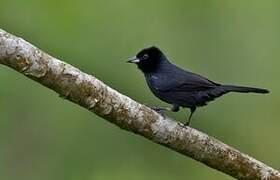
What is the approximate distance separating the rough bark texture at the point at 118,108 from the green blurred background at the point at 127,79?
313cm

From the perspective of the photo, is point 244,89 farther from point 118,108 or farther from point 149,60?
point 118,108

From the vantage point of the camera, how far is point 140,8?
877 centimetres

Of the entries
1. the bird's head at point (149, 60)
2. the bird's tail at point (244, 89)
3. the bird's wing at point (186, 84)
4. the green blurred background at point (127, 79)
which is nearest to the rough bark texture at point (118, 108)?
the bird's tail at point (244, 89)

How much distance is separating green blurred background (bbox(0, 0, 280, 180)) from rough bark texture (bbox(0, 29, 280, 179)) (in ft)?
10.3

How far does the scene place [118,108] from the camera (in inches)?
183

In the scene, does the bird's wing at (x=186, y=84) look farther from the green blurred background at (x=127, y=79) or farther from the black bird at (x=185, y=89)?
the green blurred background at (x=127, y=79)

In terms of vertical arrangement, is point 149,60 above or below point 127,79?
below

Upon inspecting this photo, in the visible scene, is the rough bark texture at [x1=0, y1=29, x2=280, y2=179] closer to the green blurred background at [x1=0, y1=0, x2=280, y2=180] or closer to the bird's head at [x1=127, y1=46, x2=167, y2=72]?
the bird's head at [x1=127, y1=46, x2=167, y2=72]

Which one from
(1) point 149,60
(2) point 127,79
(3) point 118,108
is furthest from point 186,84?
(2) point 127,79

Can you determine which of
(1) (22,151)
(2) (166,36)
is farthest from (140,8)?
(1) (22,151)

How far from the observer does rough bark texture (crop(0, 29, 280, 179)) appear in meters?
4.43

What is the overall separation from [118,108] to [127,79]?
370cm

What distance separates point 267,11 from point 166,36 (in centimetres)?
138

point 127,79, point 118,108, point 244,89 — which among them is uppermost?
point 127,79
